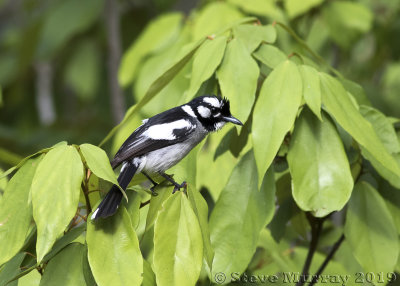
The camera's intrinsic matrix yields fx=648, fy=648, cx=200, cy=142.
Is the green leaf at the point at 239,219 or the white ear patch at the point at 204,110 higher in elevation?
the white ear patch at the point at 204,110

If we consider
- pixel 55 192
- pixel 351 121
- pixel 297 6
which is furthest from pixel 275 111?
pixel 297 6

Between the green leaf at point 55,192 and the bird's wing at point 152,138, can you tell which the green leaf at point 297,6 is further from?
the green leaf at point 55,192

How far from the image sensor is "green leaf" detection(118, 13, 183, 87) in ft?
11.7

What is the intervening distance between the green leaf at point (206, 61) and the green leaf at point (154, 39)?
3.75ft

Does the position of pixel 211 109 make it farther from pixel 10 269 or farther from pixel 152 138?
pixel 10 269

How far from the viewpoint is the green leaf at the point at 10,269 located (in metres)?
2.00

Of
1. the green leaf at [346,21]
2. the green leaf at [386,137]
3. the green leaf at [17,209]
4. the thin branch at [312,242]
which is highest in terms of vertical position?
the green leaf at [17,209]

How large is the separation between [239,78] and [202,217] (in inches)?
22.2

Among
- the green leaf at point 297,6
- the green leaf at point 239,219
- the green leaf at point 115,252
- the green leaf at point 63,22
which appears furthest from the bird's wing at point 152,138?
the green leaf at point 63,22

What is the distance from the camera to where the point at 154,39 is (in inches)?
141

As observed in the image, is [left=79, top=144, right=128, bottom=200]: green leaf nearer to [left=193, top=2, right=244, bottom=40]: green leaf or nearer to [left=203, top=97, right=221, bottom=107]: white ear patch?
Answer: [left=203, top=97, right=221, bottom=107]: white ear patch

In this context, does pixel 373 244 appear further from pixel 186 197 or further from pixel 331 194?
pixel 186 197

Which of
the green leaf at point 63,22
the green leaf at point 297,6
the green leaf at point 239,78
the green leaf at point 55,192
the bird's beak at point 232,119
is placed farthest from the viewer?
the green leaf at point 63,22

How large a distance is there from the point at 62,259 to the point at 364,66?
5.06m
